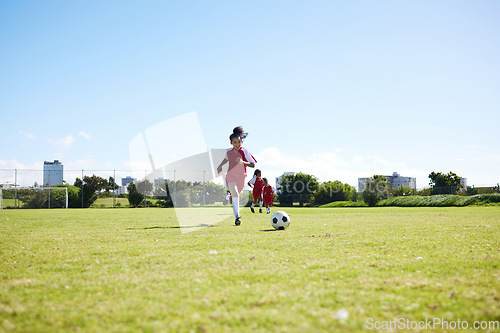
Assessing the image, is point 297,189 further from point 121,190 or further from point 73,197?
point 73,197

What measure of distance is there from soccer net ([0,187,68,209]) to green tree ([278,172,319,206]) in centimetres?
3020

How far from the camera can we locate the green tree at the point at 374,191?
44.0 metres

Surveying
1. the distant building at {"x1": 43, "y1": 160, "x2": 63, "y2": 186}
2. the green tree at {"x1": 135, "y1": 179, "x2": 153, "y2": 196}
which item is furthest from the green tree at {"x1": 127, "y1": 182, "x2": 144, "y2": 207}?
the distant building at {"x1": 43, "y1": 160, "x2": 63, "y2": 186}

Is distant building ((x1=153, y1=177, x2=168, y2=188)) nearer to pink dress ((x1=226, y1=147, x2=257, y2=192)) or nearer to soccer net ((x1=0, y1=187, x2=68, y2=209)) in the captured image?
soccer net ((x1=0, y1=187, x2=68, y2=209))

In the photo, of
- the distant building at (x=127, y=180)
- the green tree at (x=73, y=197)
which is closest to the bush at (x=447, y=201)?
the distant building at (x=127, y=180)

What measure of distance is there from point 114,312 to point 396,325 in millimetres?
2153

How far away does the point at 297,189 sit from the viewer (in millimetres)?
57719

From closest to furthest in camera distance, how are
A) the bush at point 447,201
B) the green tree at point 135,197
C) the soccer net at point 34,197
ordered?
the bush at point 447,201 → the soccer net at point 34,197 → the green tree at point 135,197

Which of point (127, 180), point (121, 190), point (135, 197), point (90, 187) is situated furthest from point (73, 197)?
point (135, 197)

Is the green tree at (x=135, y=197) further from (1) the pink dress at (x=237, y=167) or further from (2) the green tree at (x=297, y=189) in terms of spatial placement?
(1) the pink dress at (x=237, y=167)

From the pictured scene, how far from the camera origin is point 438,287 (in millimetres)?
3416

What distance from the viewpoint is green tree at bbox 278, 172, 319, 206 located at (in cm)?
5331

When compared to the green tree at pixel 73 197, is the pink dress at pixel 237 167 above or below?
above

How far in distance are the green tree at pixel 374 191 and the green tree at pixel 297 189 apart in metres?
9.54
